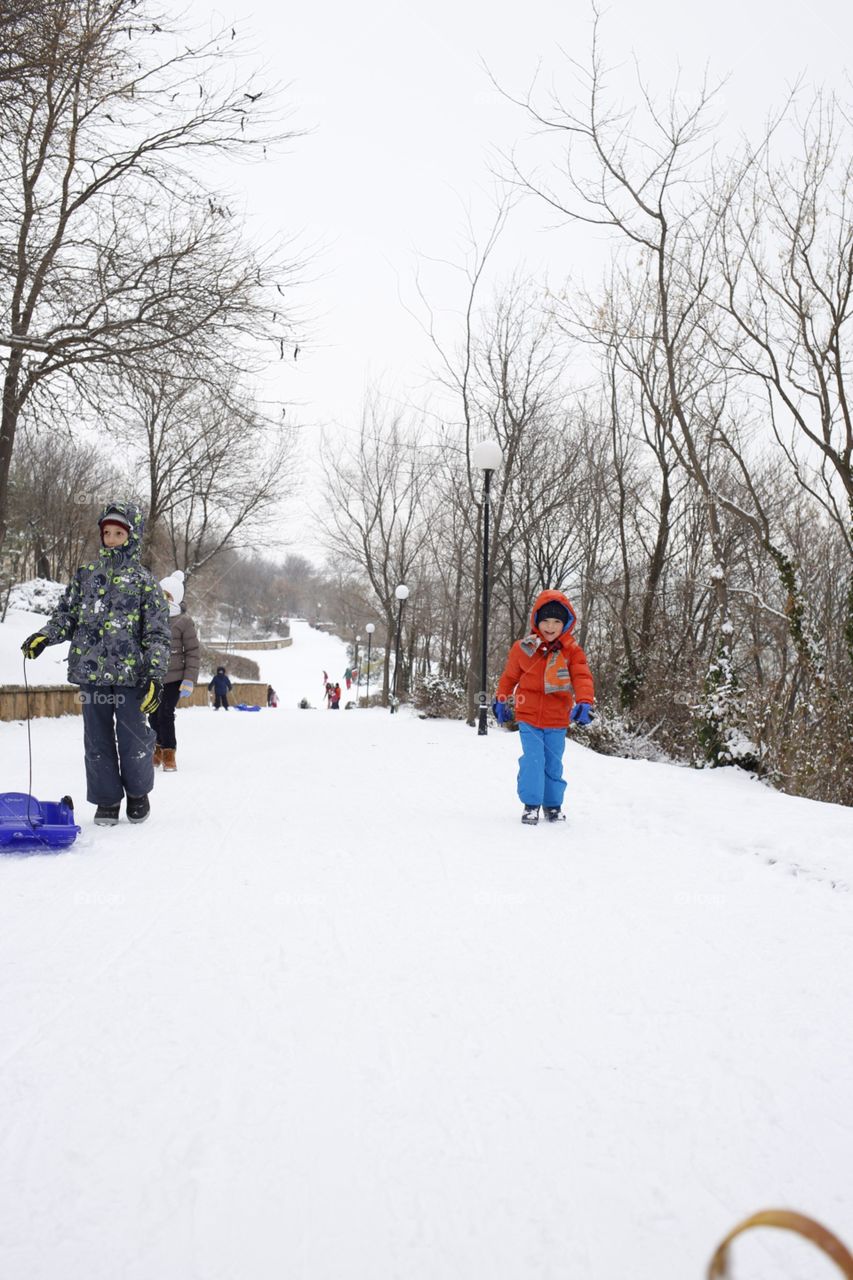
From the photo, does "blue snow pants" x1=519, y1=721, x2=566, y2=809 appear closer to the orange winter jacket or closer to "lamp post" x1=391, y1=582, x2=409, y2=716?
the orange winter jacket

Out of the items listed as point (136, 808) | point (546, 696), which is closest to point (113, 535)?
point (136, 808)

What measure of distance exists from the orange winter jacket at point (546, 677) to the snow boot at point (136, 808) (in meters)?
2.51

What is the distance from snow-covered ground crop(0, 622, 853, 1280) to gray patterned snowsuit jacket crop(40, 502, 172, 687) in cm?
101

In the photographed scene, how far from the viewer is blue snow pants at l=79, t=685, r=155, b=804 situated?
5.04 m

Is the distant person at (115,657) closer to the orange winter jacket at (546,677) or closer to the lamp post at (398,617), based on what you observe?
the orange winter jacket at (546,677)

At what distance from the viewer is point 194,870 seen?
13.8 ft

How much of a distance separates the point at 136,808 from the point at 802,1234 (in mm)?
5118

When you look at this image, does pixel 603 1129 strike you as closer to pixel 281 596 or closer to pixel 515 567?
pixel 515 567

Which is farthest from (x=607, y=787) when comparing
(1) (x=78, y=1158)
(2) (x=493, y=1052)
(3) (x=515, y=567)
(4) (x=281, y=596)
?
(4) (x=281, y=596)

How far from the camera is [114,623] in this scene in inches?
201

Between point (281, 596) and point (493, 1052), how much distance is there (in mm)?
123196

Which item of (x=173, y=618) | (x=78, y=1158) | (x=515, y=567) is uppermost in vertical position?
(x=515, y=567)

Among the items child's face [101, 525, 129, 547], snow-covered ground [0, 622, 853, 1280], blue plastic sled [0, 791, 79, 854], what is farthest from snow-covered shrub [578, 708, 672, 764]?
blue plastic sled [0, 791, 79, 854]

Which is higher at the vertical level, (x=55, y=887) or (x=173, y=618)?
(x=173, y=618)
